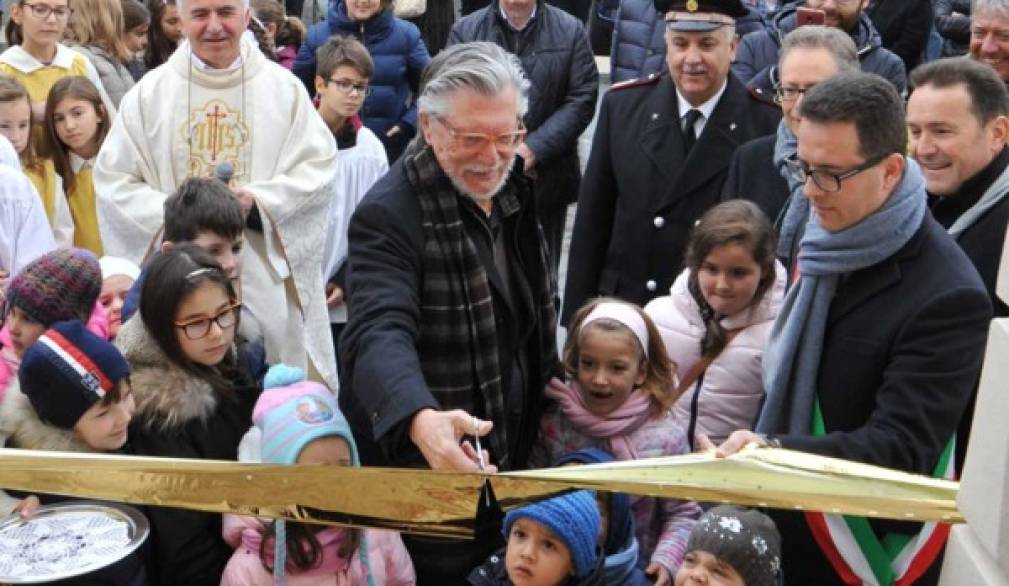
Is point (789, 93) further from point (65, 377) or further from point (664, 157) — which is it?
point (65, 377)

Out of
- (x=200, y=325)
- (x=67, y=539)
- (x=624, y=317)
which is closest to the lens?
(x=67, y=539)

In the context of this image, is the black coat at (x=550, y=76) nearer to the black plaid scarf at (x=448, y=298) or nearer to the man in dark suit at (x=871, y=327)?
the black plaid scarf at (x=448, y=298)

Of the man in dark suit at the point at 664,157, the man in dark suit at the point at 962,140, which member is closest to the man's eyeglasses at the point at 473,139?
the man in dark suit at the point at 962,140

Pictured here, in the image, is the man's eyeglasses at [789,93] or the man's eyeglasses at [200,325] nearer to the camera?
the man's eyeglasses at [200,325]

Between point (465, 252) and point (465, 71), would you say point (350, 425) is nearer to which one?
point (465, 252)

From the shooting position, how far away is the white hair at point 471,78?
344cm

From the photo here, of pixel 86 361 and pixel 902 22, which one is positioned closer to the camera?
pixel 86 361

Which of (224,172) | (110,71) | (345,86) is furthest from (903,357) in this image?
(110,71)

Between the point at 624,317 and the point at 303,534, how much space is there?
1168mm

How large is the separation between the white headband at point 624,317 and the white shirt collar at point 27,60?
164 inches

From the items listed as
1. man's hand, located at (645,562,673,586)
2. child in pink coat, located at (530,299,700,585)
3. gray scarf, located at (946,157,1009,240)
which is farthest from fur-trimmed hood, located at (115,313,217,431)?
gray scarf, located at (946,157,1009,240)

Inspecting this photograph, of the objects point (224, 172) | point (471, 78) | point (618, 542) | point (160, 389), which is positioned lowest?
point (618, 542)

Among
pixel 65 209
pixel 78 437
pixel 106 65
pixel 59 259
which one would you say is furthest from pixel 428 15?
pixel 78 437

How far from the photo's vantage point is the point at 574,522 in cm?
328
